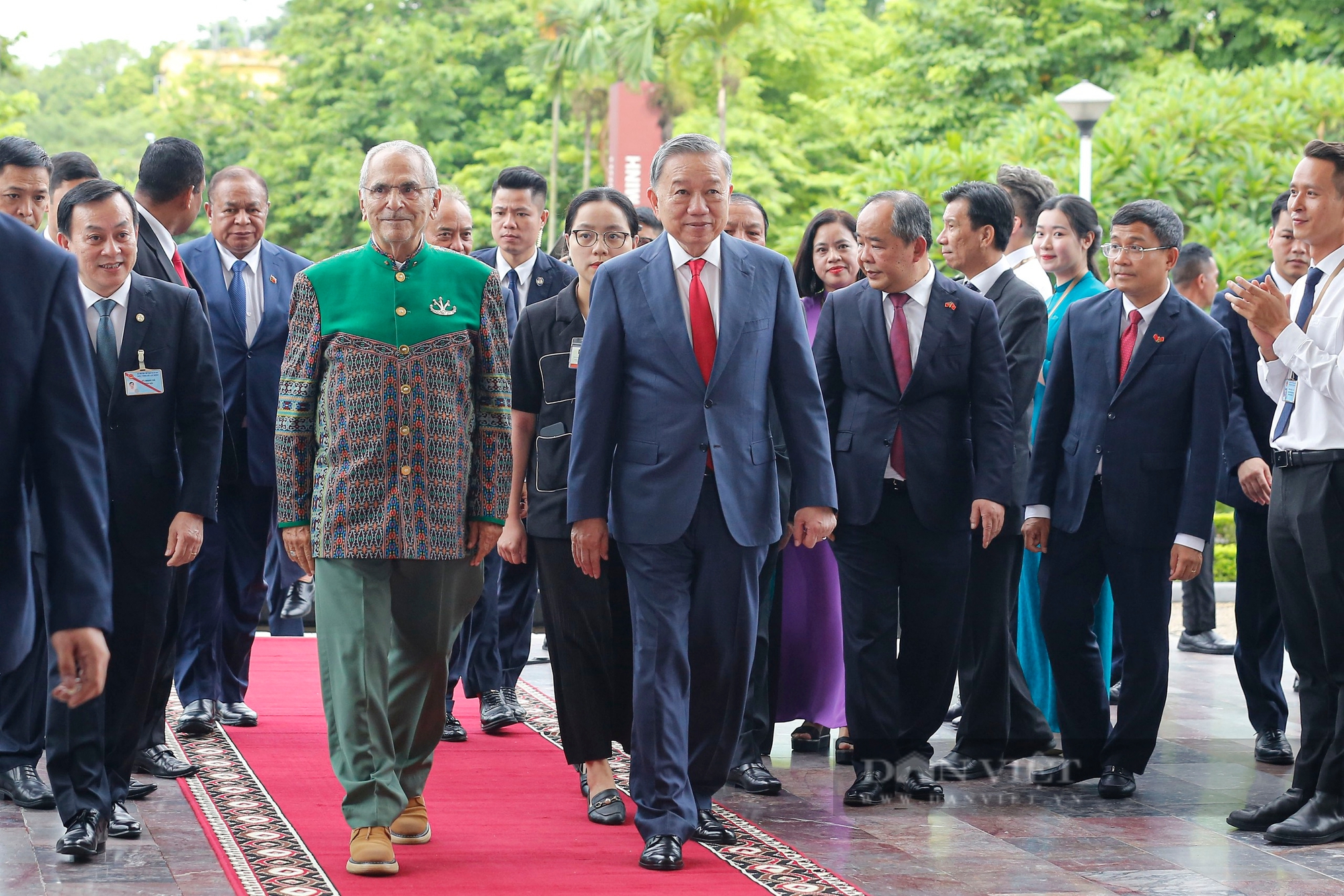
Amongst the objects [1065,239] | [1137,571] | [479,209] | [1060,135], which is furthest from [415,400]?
[479,209]

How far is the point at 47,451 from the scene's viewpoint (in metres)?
2.57

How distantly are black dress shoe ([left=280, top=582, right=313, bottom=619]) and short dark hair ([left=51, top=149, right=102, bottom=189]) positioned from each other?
352 centimetres

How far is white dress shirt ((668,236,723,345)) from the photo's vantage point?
461 centimetres

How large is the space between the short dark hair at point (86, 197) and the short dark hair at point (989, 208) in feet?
9.68

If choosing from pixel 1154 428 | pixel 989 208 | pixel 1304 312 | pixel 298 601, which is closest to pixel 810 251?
pixel 989 208

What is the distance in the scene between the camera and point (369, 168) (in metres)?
4.45

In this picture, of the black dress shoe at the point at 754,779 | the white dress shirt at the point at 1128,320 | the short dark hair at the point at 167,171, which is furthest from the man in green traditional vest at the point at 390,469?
the white dress shirt at the point at 1128,320

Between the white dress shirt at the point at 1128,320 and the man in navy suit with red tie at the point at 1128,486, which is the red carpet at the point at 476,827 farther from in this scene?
the white dress shirt at the point at 1128,320

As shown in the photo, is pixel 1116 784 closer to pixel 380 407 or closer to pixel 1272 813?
pixel 1272 813

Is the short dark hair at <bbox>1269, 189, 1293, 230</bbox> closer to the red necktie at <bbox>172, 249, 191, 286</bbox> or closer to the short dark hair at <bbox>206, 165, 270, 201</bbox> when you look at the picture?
the short dark hair at <bbox>206, 165, 270, 201</bbox>

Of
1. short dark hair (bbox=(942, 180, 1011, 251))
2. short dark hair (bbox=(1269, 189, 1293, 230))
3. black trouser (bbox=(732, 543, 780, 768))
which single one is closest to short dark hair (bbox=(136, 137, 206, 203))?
black trouser (bbox=(732, 543, 780, 768))

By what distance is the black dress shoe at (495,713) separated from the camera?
6.31 m

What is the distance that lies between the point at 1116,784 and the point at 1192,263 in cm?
369

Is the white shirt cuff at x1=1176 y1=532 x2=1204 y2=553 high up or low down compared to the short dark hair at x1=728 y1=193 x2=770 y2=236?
down
